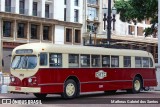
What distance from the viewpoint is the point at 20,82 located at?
61.1ft

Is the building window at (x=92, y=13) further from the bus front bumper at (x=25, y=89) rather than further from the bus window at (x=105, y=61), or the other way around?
the bus front bumper at (x=25, y=89)

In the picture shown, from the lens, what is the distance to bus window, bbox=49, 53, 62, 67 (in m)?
18.9

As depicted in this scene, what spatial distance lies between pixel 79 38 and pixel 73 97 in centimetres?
4852

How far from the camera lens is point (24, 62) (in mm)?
18938

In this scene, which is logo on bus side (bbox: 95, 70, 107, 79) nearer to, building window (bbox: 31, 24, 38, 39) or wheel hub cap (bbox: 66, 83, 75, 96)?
wheel hub cap (bbox: 66, 83, 75, 96)

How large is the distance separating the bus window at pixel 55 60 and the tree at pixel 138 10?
41.1ft

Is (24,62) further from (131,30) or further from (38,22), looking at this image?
(131,30)

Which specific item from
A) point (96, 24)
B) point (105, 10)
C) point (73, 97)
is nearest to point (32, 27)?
point (96, 24)

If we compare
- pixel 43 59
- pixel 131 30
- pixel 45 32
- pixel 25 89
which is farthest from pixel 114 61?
pixel 131 30

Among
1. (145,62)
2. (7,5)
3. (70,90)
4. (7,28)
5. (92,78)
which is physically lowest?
(70,90)

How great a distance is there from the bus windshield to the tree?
1364 cm

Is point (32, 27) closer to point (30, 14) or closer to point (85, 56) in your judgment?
point (30, 14)

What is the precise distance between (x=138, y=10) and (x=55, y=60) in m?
13.6

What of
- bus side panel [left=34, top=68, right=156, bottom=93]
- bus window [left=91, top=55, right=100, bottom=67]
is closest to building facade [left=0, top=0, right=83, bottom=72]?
bus side panel [left=34, top=68, right=156, bottom=93]
